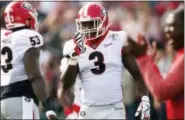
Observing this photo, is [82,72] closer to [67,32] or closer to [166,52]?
[166,52]

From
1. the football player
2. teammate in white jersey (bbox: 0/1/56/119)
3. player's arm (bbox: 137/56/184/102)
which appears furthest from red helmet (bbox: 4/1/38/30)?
player's arm (bbox: 137/56/184/102)

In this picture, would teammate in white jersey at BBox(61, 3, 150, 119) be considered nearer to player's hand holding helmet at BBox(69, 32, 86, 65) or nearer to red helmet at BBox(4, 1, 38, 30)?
player's hand holding helmet at BBox(69, 32, 86, 65)

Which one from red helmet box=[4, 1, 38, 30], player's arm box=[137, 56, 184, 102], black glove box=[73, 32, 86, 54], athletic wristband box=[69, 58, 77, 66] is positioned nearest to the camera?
player's arm box=[137, 56, 184, 102]

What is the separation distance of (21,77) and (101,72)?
773mm

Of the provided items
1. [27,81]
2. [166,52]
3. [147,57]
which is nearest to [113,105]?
[27,81]

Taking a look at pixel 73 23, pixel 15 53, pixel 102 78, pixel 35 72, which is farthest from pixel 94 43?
pixel 73 23

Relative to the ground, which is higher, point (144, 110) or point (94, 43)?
point (94, 43)

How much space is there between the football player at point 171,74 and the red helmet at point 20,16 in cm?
180

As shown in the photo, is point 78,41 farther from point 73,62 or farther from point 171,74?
point 171,74

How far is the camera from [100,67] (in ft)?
22.8

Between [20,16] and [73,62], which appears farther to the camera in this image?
[20,16]

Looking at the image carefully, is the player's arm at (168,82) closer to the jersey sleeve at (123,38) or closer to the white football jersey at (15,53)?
the jersey sleeve at (123,38)

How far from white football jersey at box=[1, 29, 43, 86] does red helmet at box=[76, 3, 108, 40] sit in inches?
17.7

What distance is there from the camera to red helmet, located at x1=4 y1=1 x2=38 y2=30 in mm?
7312
